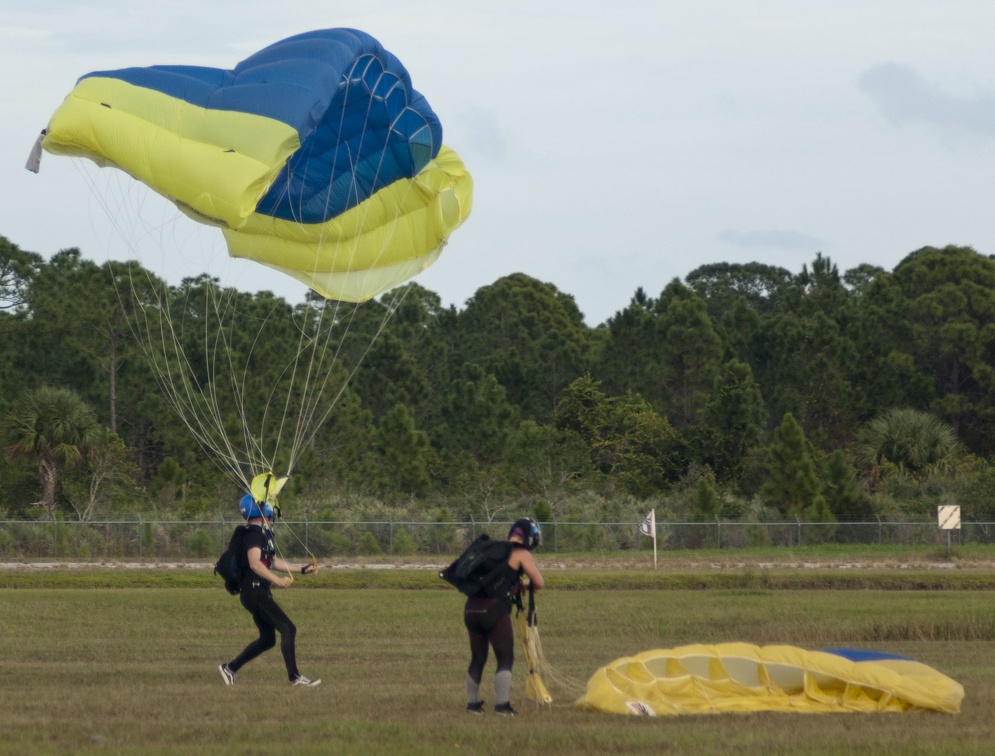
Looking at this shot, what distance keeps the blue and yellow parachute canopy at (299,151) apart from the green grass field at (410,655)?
4.76 m

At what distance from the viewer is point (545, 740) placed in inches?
344

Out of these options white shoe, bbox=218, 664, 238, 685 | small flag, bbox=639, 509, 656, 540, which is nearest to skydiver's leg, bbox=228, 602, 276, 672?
white shoe, bbox=218, 664, 238, 685

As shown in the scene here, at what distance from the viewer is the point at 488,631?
402 inches

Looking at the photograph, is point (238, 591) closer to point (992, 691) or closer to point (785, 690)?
point (785, 690)

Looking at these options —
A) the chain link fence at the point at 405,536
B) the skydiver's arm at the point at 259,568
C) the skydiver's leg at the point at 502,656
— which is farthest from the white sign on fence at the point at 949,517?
the skydiver's leg at the point at 502,656

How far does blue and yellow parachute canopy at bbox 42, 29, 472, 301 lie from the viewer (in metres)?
14.4

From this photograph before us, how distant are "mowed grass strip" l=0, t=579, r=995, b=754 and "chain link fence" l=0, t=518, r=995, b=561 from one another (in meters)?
10.8

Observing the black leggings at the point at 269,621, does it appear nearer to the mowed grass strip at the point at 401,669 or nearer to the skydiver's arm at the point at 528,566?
the mowed grass strip at the point at 401,669

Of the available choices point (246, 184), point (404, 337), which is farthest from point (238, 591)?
point (404, 337)

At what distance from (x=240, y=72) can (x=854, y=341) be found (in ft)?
158

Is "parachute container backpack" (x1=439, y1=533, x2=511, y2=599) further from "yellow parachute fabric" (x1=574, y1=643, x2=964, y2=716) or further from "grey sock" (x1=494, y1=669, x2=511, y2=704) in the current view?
"yellow parachute fabric" (x1=574, y1=643, x2=964, y2=716)

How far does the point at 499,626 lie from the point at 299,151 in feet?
27.9

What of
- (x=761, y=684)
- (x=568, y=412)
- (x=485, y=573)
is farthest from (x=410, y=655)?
(x=568, y=412)

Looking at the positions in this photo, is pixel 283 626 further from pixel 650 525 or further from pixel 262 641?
pixel 650 525
